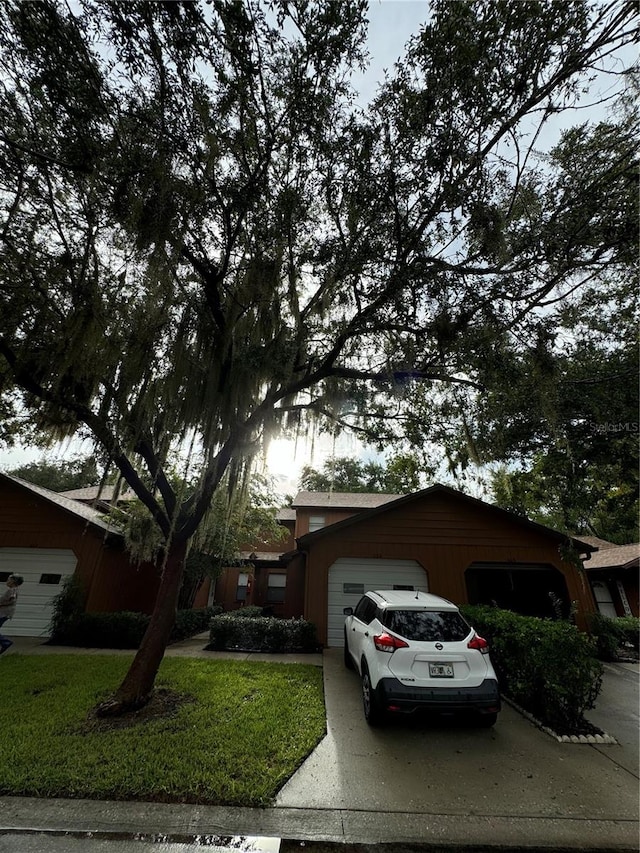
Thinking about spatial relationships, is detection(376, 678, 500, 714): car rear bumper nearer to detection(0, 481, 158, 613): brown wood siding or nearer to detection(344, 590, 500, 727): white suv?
detection(344, 590, 500, 727): white suv

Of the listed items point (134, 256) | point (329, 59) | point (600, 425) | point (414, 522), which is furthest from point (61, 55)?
point (414, 522)

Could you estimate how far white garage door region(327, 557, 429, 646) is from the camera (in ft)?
30.7

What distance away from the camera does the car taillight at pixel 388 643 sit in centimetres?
435

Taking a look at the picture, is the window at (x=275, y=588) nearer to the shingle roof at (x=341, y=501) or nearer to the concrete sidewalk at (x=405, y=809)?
the shingle roof at (x=341, y=501)

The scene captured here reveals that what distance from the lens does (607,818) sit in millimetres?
2893

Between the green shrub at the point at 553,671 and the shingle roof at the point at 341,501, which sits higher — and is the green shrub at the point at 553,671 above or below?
below

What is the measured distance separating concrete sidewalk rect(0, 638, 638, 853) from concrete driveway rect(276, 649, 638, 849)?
1 cm

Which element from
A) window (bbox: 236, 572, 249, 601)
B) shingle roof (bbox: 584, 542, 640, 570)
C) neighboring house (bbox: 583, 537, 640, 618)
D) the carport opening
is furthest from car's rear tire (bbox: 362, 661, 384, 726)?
window (bbox: 236, 572, 249, 601)

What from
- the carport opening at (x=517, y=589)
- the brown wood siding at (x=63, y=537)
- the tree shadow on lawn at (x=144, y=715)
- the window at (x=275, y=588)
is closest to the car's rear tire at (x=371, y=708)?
the tree shadow on lawn at (x=144, y=715)

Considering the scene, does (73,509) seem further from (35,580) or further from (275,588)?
(275,588)

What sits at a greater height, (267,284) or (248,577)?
(267,284)

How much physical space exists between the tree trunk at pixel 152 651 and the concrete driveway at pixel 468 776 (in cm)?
243

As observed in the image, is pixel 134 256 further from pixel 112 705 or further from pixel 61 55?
pixel 112 705

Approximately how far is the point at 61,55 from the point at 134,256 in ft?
6.59
